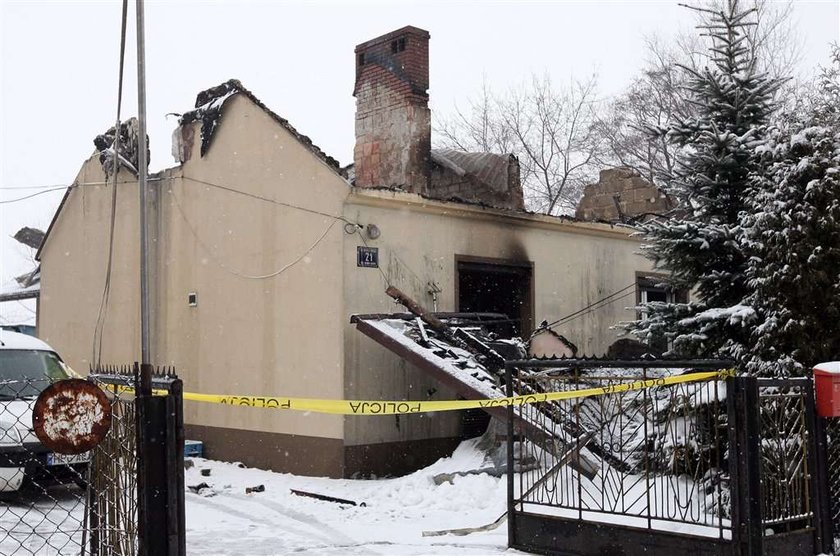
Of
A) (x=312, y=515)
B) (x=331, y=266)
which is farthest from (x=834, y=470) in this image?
(x=331, y=266)

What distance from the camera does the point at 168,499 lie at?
165 inches

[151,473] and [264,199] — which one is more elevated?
[264,199]

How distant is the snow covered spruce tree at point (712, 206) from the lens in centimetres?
1005

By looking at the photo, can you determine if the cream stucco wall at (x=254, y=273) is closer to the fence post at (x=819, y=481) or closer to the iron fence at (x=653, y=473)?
the iron fence at (x=653, y=473)

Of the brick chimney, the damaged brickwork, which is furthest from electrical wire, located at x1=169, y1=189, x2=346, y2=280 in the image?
the damaged brickwork

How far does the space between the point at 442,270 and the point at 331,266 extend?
2.01m

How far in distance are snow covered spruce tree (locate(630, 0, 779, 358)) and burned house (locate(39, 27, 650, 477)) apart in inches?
103

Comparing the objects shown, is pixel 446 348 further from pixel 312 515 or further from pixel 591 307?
pixel 591 307

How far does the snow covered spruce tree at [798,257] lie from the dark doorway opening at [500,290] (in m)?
5.92

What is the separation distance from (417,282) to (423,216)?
1.02 metres

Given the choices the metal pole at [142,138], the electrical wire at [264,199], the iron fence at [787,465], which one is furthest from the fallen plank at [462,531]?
the electrical wire at [264,199]

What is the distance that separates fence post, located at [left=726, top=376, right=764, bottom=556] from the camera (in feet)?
21.4

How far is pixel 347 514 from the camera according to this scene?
10312mm

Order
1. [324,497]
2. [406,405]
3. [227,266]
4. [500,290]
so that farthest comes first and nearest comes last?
[500,290]
[227,266]
[324,497]
[406,405]
